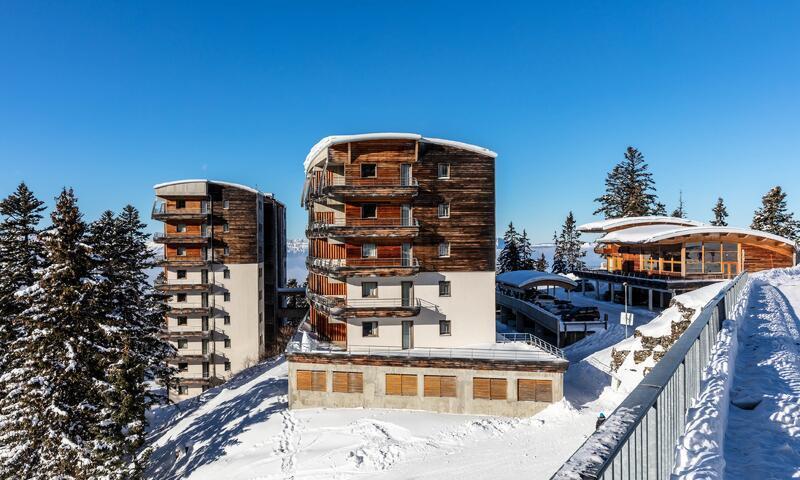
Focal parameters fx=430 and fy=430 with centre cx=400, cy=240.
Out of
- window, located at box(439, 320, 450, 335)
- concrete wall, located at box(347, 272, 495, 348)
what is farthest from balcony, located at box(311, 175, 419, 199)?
window, located at box(439, 320, 450, 335)

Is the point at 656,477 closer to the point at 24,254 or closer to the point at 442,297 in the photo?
the point at 442,297

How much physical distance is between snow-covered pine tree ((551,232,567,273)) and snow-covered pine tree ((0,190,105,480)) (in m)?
70.4

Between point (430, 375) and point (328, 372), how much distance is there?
6.40 meters

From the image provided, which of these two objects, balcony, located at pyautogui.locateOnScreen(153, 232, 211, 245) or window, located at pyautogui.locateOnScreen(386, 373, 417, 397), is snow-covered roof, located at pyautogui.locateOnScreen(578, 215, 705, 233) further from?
balcony, located at pyautogui.locateOnScreen(153, 232, 211, 245)

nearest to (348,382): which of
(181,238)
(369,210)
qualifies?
(369,210)

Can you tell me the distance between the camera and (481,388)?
82.7 ft

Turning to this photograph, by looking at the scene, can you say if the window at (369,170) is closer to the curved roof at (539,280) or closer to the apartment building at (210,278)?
the curved roof at (539,280)

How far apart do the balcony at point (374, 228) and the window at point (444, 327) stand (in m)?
6.38

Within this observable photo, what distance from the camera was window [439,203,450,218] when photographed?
98.7 ft

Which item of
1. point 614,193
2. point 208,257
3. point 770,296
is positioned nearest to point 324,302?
point 208,257

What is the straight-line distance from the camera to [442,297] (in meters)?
29.8

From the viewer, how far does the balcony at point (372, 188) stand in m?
28.0

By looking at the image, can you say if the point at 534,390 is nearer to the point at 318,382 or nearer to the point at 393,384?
the point at 393,384

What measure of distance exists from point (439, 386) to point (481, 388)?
246cm
